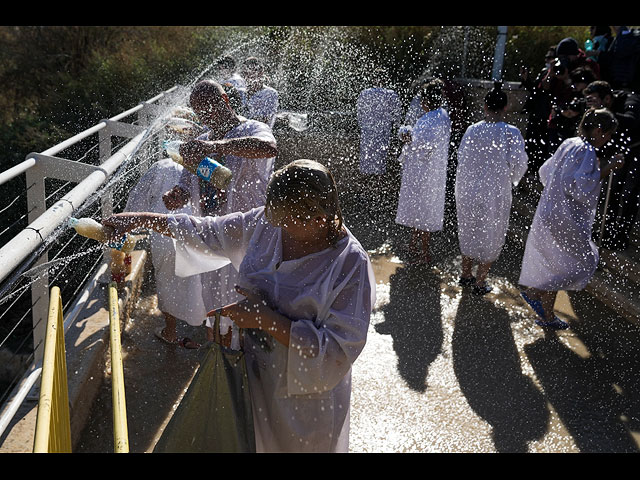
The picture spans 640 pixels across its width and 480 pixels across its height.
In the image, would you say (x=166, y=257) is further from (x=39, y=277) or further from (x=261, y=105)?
(x=261, y=105)

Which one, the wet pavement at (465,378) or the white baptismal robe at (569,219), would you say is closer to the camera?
the wet pavement at (465,378)

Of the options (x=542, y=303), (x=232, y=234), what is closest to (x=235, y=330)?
(x=232, y=234)

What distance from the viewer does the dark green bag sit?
2.32 metres

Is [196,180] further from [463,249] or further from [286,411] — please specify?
[463,249]

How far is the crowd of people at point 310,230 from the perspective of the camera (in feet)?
8.00

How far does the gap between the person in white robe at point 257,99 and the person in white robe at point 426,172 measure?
2100mm

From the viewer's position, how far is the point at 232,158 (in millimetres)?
4176

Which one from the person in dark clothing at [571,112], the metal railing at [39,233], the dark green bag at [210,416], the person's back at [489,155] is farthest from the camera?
the person in dark clothing at [571,112]

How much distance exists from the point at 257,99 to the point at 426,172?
2.68 meters

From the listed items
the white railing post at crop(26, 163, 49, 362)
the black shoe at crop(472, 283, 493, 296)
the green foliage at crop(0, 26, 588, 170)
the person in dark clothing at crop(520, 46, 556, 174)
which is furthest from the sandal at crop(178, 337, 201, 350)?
the green foliage at crop(0, 26, 588, 170)

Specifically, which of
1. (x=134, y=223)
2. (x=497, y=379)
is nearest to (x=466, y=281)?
(x=497, y=379)

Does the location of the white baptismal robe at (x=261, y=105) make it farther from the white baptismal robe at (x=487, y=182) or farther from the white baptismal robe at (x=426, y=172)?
the white baptismal robe at (x=487, y=182)

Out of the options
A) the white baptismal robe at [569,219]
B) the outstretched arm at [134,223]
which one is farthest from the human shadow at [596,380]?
the outstretched arm at [134,223]

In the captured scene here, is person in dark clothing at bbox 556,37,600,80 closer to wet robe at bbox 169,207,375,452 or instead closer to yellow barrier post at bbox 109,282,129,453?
wet robe at bbox 169,207,375,452
